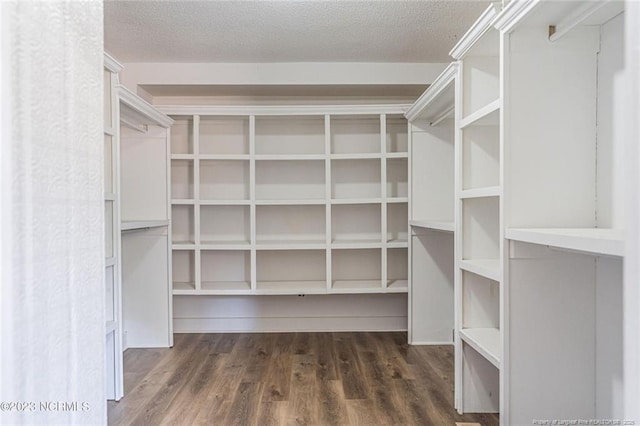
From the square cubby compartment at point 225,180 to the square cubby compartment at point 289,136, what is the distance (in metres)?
0.25

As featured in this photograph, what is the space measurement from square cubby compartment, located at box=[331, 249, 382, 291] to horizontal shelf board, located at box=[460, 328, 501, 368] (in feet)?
5.16

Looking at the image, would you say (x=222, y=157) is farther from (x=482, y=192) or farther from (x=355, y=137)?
(x=482, y=192)

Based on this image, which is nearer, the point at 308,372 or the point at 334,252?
the point at 308,372

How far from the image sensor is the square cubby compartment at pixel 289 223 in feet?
11.5

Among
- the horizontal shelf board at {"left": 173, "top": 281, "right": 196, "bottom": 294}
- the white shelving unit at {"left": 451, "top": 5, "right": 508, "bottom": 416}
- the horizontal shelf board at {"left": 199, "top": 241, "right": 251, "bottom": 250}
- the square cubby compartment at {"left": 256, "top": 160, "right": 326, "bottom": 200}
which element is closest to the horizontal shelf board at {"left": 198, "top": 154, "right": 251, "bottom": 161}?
the square cubby compartment at {"left": 256, "top": 160, "right": 326, "bottom": 200}

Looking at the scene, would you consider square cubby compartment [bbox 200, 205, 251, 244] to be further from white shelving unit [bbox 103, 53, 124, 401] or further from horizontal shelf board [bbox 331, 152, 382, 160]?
white shelving unit [bbox 103, 53, 124, 401]

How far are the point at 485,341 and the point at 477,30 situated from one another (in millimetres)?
1444

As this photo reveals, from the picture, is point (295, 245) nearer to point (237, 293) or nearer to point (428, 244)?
point (237, 293)

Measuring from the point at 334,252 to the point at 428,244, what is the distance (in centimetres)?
88

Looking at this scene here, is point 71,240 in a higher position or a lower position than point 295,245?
higher

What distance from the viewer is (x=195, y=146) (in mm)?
3201

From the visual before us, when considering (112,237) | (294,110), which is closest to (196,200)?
(112,237)

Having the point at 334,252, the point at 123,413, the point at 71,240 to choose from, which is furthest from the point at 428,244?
the point at 71,240

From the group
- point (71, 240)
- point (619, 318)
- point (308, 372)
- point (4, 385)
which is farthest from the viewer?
point (308, 372)
